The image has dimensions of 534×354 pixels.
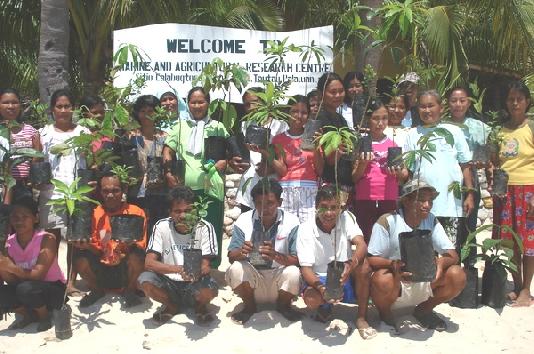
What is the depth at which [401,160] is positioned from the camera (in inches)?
164

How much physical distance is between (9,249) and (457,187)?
3079 millimetres

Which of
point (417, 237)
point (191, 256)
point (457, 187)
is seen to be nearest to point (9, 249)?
point (191, 256)

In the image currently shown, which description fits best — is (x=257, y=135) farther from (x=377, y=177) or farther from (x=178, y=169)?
(x=377, y=177)

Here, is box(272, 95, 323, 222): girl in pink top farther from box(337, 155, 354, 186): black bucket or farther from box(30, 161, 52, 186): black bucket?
box(30, 161, 52, 186): black bucket

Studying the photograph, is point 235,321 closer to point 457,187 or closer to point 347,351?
point 347,351

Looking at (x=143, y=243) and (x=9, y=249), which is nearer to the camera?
(x=9, y=249)

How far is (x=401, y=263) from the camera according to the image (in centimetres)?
395

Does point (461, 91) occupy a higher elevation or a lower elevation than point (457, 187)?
higher

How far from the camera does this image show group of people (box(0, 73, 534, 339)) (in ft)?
13.3

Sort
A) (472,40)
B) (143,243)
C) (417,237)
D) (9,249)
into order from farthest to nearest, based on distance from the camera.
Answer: (472,40), (143,243), (9,249), (417,237)

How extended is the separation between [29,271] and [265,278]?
5.15 feet

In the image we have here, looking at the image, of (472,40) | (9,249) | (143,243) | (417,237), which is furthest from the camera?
(472,40)

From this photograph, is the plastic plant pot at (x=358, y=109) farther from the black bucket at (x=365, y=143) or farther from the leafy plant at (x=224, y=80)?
the leafy plant at (x=224, y=80)

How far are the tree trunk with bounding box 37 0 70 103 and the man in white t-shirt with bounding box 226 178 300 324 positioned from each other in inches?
113
